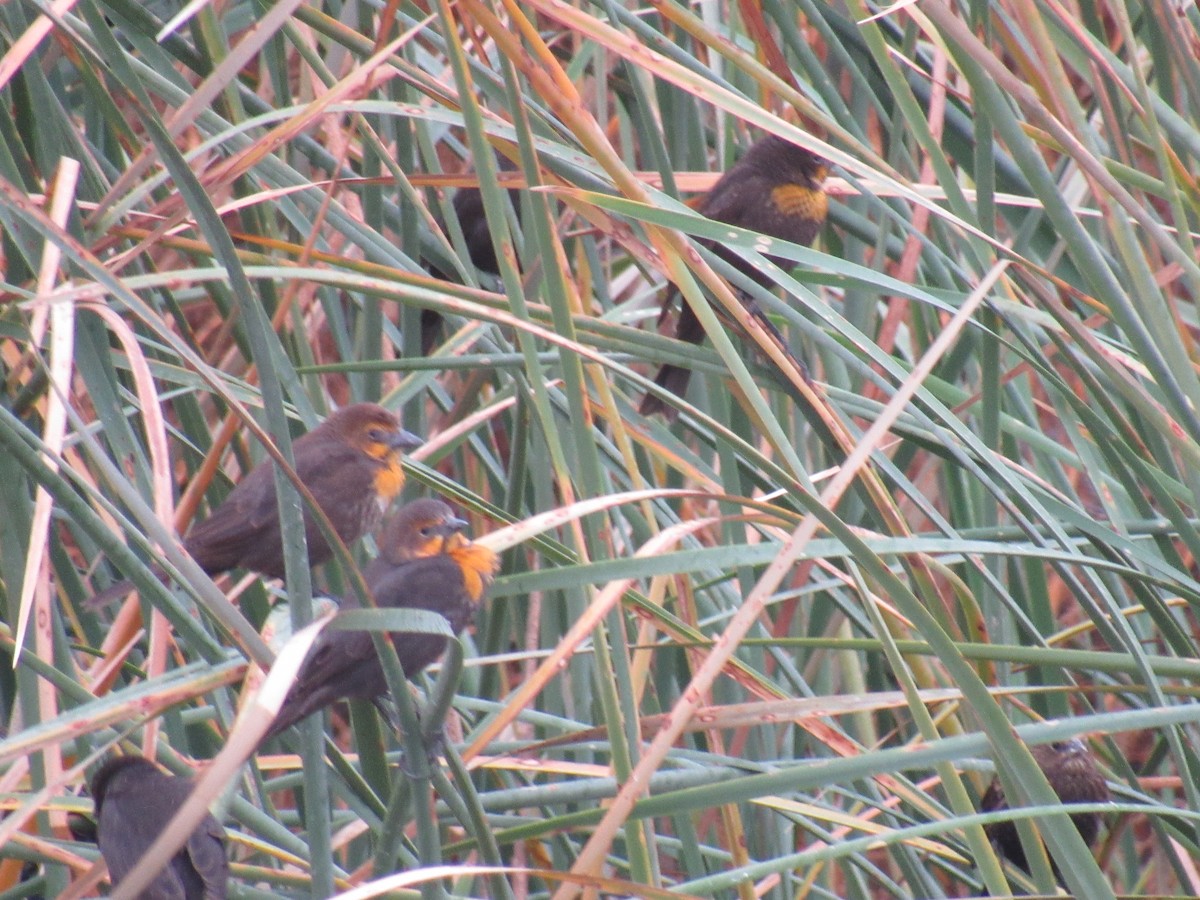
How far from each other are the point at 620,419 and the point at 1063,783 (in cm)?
130

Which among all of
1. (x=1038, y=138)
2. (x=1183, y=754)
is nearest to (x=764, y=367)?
(x=1038, y=138)

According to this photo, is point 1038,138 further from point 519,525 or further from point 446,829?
point 446,829

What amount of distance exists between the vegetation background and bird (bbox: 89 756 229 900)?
54mm

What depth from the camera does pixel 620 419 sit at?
1.62 metres

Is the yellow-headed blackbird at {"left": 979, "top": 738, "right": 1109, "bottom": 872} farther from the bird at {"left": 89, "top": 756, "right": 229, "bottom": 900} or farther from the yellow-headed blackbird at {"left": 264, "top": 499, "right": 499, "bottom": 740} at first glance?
the bird at {"left": 89, "top": 756, "right": 229, "bottom": 900}

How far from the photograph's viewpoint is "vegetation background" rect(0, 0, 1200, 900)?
1313mm

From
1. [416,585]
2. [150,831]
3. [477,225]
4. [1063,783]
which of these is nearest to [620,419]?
[416,585]

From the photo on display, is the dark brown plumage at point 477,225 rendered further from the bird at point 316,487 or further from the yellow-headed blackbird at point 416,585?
the yellow-headed blackbird at point 416,585

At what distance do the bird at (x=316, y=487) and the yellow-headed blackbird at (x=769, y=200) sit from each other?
693 mm

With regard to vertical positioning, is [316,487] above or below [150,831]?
above

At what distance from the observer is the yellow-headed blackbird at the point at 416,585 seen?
1711 mm

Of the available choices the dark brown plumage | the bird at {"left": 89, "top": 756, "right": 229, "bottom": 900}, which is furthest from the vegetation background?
the dark brown plumage

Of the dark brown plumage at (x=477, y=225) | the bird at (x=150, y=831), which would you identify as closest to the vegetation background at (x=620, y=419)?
the bird at (x=150, y=831)

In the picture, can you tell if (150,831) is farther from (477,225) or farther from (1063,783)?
(477,225)
